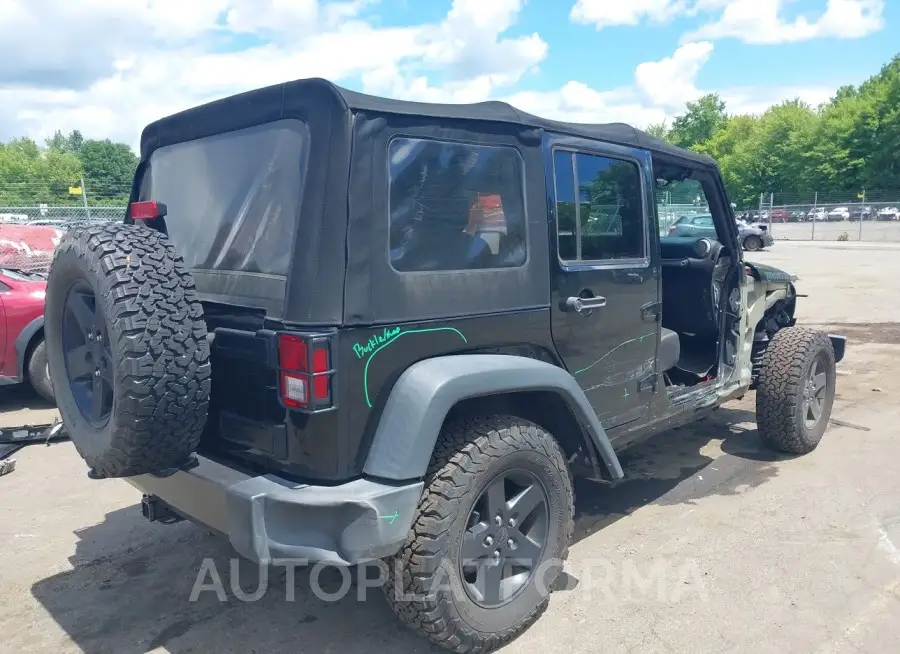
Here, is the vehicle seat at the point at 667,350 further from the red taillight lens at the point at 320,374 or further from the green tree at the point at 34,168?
the green tree at the point at 34,168

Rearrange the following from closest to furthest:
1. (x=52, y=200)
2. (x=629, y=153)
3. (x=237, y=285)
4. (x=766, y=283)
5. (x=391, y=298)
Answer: (x=391, y=298) → (x=237, y=285) → (x=629, y=153) → (x=766, y=283) → (x=52, y=200)

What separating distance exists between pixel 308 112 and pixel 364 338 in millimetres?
810

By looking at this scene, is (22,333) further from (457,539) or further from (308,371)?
(457,539)

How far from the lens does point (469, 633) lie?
8.80 ft

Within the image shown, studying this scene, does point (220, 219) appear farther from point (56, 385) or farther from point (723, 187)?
point (723, 187)

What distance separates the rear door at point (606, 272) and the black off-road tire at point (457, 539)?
1.88ft

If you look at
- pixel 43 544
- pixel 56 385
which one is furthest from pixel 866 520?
pixel 43 544

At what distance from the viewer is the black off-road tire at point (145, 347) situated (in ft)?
7.77

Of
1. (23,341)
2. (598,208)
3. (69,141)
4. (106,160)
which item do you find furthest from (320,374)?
(69,141)

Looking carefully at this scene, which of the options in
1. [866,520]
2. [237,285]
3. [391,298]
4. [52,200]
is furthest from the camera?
[52,200]

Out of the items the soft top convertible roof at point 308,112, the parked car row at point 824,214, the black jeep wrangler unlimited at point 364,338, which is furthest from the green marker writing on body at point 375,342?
the parked car row at point 824,214

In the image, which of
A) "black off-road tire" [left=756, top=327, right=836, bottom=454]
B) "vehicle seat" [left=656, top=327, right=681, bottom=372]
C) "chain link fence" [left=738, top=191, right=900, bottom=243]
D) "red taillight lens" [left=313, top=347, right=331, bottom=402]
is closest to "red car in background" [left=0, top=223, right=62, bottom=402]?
"red taillight lens" [left=313, top=347, right=331, bottom=402]

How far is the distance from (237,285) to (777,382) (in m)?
3.64

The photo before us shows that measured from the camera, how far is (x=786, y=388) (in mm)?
4746
